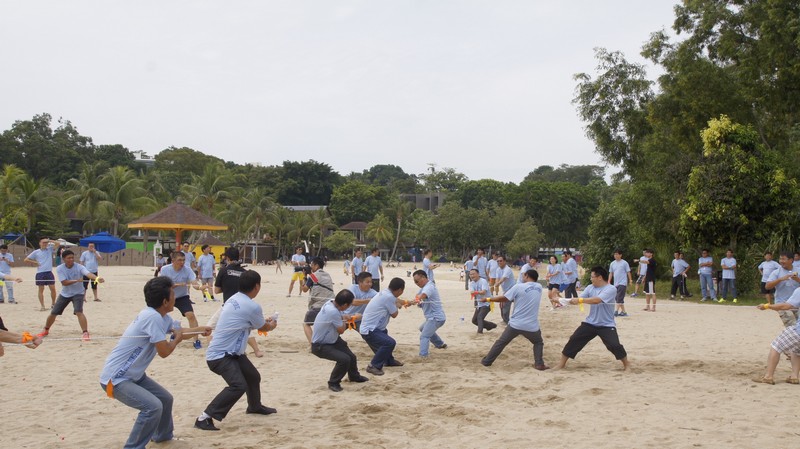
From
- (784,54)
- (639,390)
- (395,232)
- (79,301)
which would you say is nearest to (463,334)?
(639,390)

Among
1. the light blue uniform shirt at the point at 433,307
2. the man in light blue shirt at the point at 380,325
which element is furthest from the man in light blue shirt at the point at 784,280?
the man in light blue shirt at the point at 380,325

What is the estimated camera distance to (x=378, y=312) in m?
10.1

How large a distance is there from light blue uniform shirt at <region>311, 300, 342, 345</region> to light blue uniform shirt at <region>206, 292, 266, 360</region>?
157 cm

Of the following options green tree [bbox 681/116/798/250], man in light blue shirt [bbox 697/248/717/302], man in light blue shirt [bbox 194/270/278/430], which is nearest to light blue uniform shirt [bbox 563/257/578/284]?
man in light blue shirt [bbox 697/248/717/302]

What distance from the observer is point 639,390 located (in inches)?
345

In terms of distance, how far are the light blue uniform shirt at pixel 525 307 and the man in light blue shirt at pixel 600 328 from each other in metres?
0.60

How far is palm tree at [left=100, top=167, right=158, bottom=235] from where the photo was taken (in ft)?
175

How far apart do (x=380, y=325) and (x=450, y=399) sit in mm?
2140

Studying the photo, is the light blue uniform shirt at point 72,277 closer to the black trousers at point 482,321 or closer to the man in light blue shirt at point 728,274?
the black trousers at point 482,321

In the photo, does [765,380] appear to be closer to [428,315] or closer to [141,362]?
[428,315]

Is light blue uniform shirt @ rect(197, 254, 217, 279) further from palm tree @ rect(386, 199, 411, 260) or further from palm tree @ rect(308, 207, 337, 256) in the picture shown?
palm tree @ rect(386, 199, 411, 260)

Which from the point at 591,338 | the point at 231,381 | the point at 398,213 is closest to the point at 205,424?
the point at 231,381

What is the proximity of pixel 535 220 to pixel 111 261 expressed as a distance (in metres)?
47.5

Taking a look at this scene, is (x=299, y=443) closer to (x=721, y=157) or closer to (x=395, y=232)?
(x=721, y=157)
